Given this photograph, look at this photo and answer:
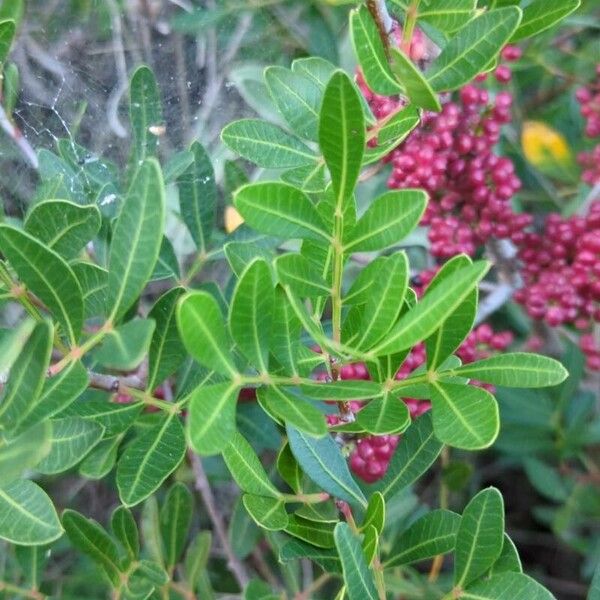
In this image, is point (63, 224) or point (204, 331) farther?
point (63, 224)

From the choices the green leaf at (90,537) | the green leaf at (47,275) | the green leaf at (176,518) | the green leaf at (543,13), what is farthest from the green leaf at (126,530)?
the green leaf at (543,13)

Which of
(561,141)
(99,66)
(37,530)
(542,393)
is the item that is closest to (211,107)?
(99,66)

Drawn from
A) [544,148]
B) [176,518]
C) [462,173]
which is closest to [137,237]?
[176,518]

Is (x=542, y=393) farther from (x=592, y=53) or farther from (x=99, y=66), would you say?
(x=99, y=66)

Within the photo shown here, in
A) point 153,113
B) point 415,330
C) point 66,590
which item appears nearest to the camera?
point 415,330

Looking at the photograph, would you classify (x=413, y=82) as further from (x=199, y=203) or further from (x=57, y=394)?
(x=199, y=203)

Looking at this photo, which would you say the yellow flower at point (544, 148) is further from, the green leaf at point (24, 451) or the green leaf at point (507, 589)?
the green leaf at point (24, 451)

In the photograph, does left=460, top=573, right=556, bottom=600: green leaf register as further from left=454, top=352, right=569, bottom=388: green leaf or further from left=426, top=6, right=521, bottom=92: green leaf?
left=426, top=6, right=521, bottom=92: green leaf
